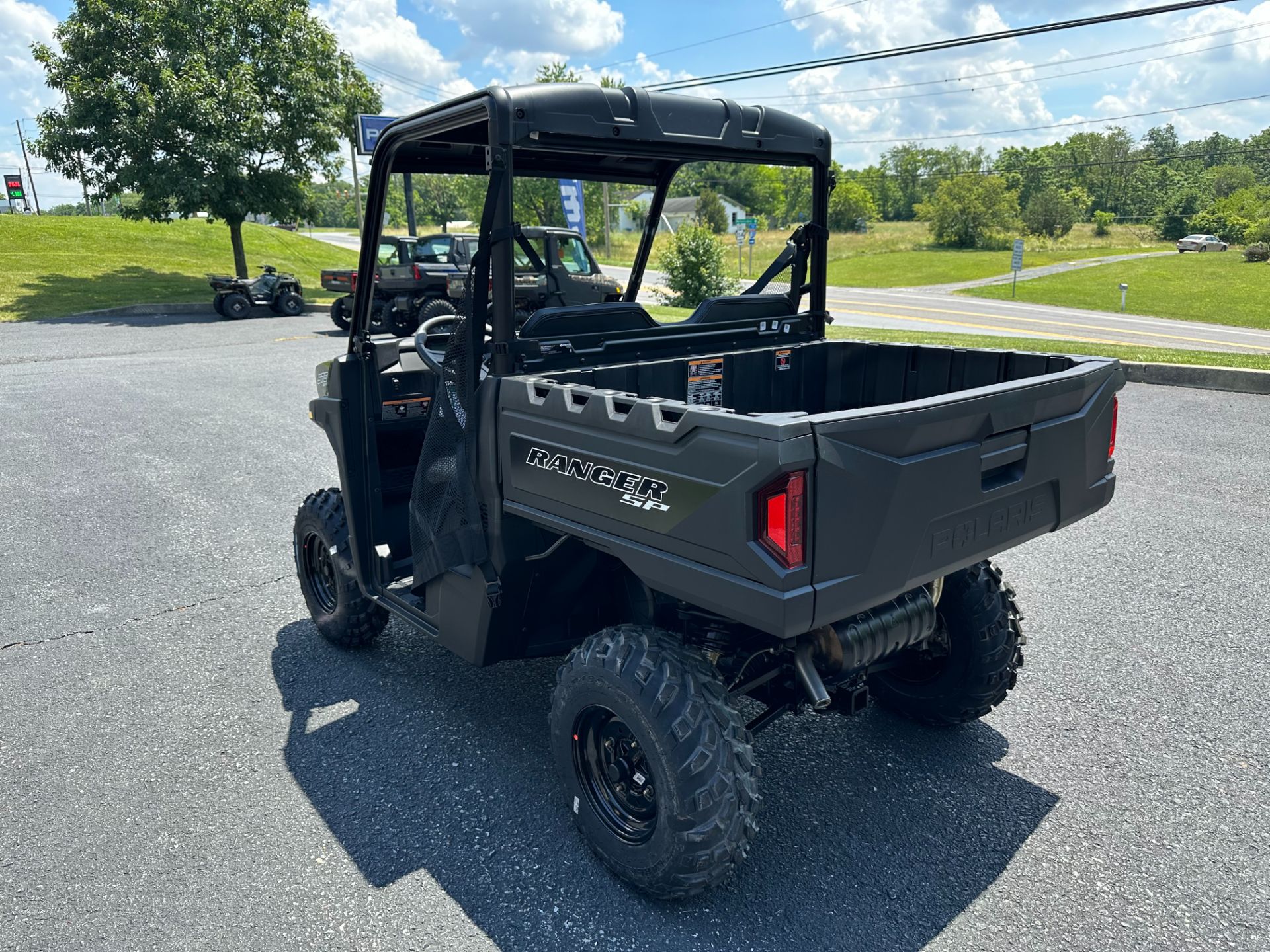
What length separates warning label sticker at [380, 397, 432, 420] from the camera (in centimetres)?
396

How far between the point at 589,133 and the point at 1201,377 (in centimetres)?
979

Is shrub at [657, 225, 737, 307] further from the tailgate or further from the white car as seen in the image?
the white car

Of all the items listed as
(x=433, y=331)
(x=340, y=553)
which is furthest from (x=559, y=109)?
(x=340, y=553)

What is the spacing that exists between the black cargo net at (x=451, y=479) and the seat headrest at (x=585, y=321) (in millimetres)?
240

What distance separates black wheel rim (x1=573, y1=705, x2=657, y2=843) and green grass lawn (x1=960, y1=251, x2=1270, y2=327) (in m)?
31.8

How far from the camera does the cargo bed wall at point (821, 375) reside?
331cm

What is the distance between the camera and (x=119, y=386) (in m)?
11.5

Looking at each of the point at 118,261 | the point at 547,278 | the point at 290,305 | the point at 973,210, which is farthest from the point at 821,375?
the point at 973,210

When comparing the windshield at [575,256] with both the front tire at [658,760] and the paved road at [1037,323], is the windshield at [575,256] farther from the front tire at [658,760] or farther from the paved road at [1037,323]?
the front tire at [658,760]

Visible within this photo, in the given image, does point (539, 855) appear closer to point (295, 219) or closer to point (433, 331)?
point (433, 331)

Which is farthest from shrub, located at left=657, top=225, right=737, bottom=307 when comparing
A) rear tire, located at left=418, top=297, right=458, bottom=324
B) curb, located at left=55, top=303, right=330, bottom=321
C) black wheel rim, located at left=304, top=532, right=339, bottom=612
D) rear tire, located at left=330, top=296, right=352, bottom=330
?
black wheel rim, located at left=304, top=532, right=339, bottom=612

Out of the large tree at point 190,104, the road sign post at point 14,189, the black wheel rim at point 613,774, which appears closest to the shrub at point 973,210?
the large tree at point 190,104

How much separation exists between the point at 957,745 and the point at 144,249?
33.0 metres

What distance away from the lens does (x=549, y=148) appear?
2971mm
